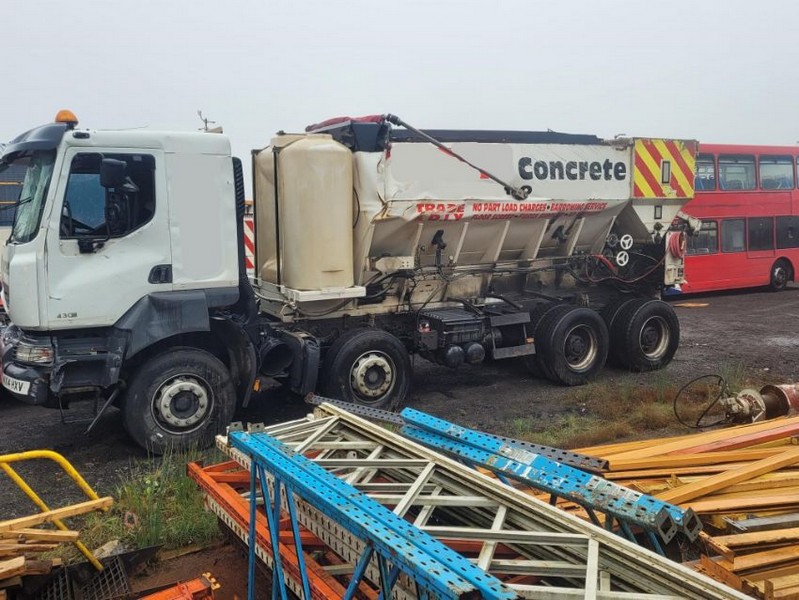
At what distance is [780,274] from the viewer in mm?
17734

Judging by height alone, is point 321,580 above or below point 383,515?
below

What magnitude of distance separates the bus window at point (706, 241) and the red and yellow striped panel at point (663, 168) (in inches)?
291

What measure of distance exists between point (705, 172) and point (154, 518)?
1503cm

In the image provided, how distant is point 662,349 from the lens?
909cm

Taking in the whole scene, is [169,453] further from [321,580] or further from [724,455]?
[724,455]

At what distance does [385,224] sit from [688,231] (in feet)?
16.0

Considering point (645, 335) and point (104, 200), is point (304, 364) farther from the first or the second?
point (645, 335)

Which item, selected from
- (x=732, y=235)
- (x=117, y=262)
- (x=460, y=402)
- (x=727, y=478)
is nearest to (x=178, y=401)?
(x=117, y=262)

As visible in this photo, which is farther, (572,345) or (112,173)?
(572,345)

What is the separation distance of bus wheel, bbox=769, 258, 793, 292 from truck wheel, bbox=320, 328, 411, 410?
14089mm

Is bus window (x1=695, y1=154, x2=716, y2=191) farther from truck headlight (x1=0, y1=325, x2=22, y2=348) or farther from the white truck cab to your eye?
truck headlight (x1=0, y1=325, x2=22, y2=348)

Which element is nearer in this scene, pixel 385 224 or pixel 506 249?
pixel 385 224

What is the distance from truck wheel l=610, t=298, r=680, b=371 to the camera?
874cm

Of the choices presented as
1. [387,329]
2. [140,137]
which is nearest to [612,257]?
[387,329]
